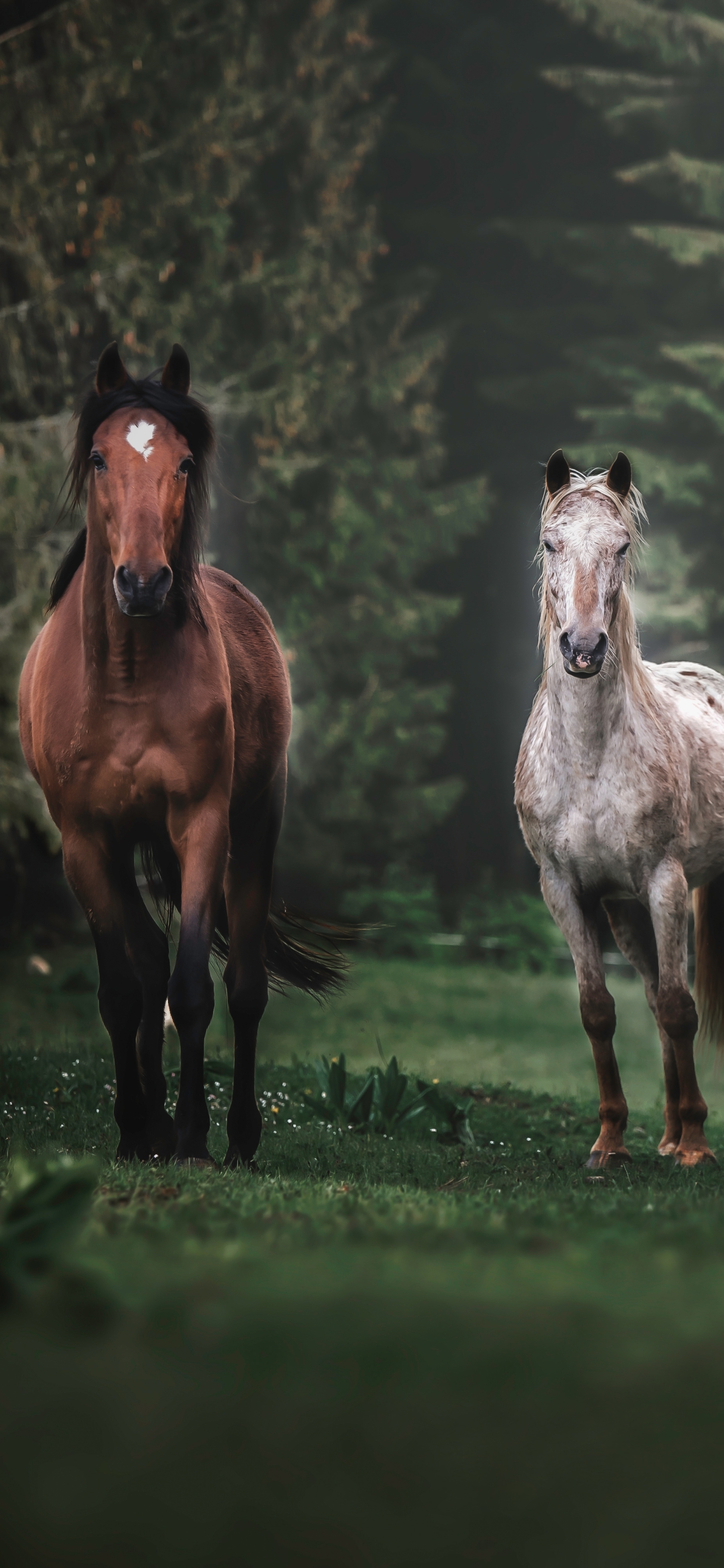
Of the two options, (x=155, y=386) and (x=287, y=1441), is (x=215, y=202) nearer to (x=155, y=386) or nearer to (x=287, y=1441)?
(x=155, y=386)

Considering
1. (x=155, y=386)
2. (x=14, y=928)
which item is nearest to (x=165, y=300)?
(x=14, y=928)

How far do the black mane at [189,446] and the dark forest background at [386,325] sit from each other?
23.7 ft

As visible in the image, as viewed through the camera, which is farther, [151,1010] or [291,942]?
[291,942]

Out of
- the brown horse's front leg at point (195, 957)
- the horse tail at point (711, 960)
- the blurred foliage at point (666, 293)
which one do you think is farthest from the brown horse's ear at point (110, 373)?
the blurred foliage at point (666, 293)

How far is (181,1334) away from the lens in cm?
196

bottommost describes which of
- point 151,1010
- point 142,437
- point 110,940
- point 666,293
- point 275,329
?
point 151,1010

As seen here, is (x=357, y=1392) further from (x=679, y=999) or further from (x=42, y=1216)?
(x=679, y=999)

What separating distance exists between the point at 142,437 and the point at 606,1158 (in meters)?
3.50

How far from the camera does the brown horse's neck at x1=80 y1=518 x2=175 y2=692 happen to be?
4.66 m

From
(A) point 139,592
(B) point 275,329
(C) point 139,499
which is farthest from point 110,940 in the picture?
(B) point 275,329

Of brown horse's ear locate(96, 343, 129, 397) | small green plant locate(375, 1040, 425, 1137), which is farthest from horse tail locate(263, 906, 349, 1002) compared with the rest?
brown horse's ear locate(96, 343, 129, 397)

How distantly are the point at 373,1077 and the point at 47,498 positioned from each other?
829 cm

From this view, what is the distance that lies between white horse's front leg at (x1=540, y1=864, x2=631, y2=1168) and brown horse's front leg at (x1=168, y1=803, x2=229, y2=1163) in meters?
1.83

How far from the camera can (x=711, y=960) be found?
7023mm
